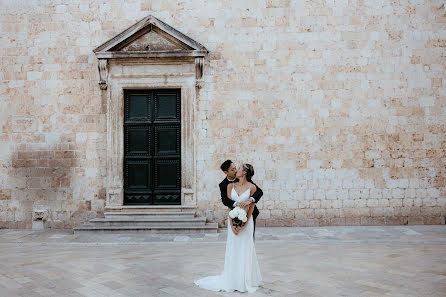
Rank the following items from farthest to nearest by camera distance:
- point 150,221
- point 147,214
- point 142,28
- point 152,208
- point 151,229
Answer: point 142,28, point 152,208, point 147,214, point 150,221, point 151,229

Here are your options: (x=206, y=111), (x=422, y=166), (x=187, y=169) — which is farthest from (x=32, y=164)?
(x=422, y=166)

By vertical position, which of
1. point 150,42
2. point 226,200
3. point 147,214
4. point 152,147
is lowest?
point 147,214

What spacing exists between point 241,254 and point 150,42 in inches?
257

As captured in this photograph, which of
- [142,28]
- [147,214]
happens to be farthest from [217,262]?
[142,28]

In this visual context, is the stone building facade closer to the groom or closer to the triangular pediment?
the triangular pediment

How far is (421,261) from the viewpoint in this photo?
5.89 meters

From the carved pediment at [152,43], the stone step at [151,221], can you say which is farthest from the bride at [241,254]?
the carved pediment at [152,43]

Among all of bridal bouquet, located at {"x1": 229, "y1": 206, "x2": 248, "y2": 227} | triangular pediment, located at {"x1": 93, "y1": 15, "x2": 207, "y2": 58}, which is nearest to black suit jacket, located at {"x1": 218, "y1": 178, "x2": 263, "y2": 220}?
bridal bouquet, located at {"x1": 229, "y1": 206, "x2": 248, "y2": 227}

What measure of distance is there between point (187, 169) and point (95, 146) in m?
2.38

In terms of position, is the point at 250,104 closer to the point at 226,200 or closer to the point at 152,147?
the point at 152,147

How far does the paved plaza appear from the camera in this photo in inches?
183

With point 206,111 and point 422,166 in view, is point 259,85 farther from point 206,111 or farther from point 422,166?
point 422,166

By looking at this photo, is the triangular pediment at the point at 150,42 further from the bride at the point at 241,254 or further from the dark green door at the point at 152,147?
the bride at the point at 241,254

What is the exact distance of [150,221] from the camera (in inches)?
345
